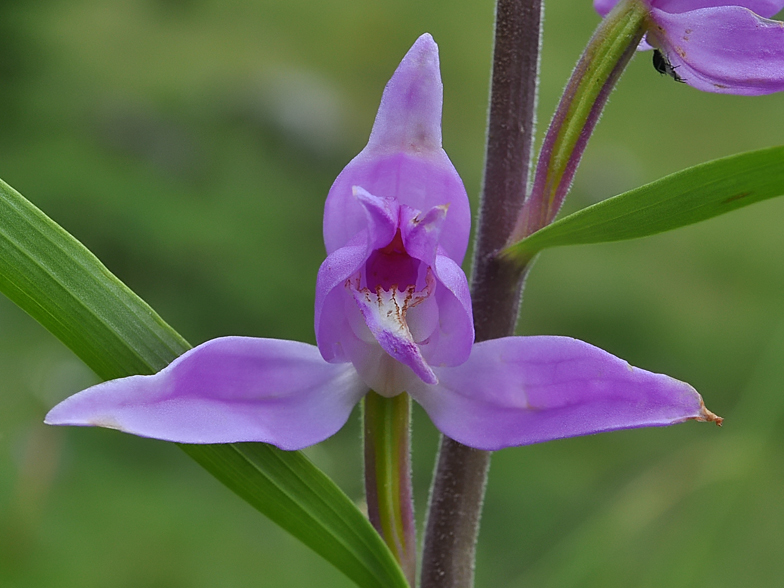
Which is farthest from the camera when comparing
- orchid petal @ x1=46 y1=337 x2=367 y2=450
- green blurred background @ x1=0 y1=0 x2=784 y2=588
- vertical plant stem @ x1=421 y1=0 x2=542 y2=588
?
green blurred background @ x1=0 y1=0 x2=784 y2=588

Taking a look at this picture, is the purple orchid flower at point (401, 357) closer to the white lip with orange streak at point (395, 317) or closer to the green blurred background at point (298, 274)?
the white lip with orange streak at point (395, 317)

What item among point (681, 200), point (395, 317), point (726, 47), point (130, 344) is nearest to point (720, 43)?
point (726, 47)

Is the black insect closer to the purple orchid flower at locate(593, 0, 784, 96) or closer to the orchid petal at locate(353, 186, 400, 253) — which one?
the purple orchid flower at locate(593, 0, 784, 96)

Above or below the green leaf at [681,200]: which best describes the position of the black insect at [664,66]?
above

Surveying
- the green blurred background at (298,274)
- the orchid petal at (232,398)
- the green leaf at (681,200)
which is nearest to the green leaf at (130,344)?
the orchid petal at (232,398)

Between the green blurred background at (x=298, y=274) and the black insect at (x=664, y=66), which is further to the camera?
the green blurred background at (x=298, y=274)

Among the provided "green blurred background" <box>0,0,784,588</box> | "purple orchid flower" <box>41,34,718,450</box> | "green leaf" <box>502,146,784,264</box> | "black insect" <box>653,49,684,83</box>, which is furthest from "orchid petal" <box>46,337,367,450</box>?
"green blurred background" <box>0,0,784,588</box>

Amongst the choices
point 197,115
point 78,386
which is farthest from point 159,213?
point 78,386
